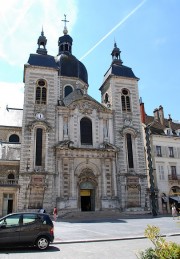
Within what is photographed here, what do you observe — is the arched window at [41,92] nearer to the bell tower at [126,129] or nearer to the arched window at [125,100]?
the bell tower at [126,129]

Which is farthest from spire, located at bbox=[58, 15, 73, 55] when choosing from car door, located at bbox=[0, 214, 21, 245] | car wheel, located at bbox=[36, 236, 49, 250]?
car wheel, located at bbox=[36, 236, 49, 250]

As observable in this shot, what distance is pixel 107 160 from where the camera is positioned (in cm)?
2861

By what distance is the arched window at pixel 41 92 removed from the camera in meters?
30.0

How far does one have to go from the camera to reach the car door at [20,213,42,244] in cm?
920

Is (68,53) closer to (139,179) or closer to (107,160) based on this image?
(107,160)

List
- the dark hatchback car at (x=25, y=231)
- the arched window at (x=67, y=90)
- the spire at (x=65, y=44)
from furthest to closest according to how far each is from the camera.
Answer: the spire at (x=65, y=44) → the arched window at (x=67, y=90) → the dark hatchback car at (x=25, y=231)

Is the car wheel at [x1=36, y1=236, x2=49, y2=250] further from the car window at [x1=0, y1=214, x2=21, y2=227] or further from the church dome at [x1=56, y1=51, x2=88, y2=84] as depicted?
the church dome at [x1=56, y1=51, x2=88, y2=84]

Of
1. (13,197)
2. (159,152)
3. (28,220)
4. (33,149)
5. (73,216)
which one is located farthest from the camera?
(159,152)

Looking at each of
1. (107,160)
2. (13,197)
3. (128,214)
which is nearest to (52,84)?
(107,160)

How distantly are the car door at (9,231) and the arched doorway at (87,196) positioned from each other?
18.6m

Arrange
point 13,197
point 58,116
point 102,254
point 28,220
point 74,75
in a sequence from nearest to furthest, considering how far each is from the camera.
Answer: point 102,254 → point 28,220 → point 13,197 → point 58,116 → point 74,75

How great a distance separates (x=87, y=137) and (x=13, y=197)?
9.59 meters

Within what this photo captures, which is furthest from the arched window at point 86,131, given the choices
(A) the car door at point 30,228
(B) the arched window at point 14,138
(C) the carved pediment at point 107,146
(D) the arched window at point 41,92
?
(A) the car door at point 30,228

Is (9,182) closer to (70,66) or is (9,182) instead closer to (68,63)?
(70,66)
